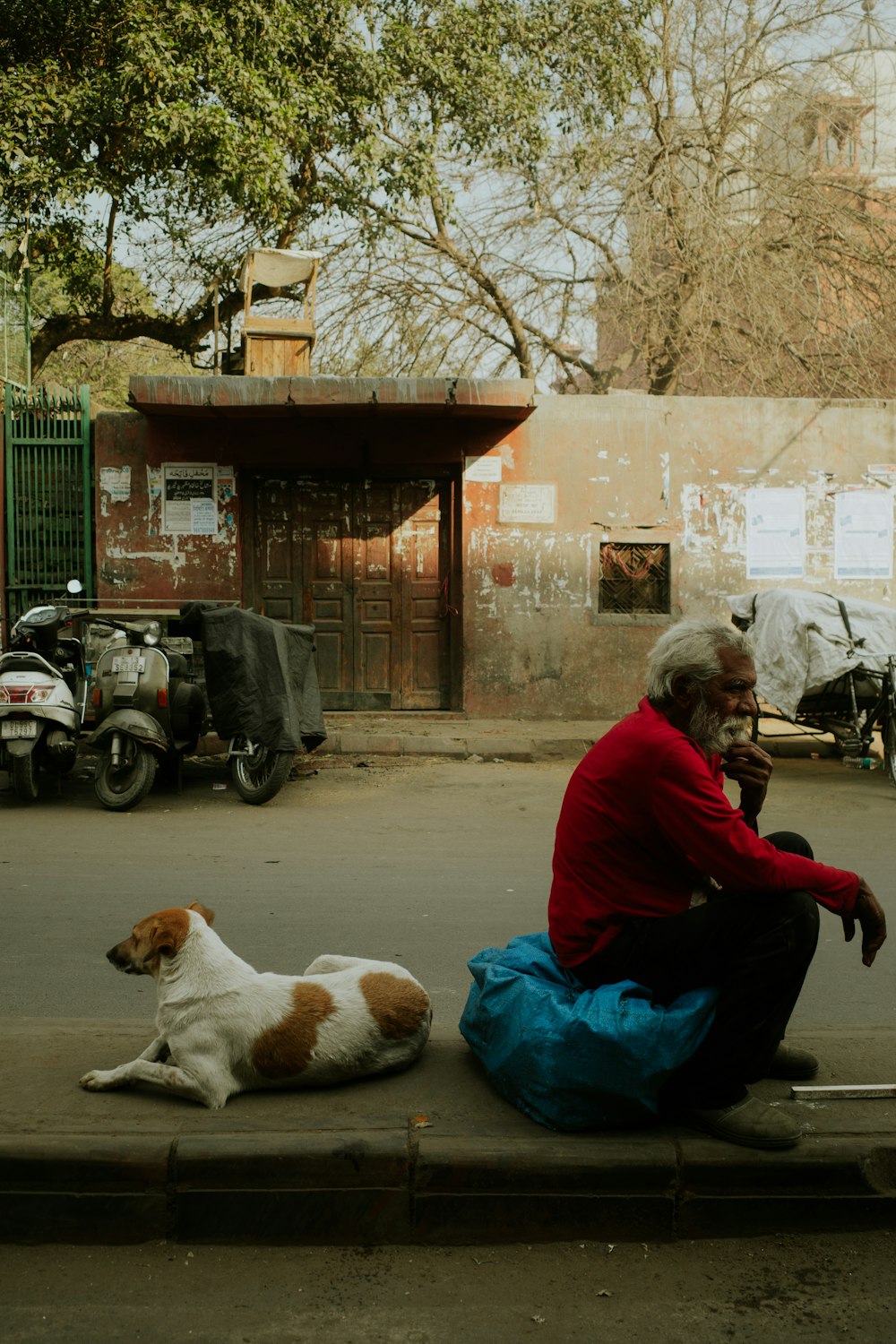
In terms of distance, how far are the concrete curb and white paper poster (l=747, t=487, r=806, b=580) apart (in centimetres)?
1046

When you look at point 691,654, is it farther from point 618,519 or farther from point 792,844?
point 618,519

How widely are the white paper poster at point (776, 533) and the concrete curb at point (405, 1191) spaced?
34.3 ft

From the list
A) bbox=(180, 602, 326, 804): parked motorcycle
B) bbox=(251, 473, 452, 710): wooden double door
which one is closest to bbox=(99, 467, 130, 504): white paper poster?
bbox=(251, 473, 452, 710): wooden double door

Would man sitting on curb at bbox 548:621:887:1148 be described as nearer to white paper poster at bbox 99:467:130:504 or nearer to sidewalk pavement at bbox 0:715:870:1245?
sidewalk pavement at bbox 0:715:870:1245

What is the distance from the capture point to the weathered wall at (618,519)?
41.2ft

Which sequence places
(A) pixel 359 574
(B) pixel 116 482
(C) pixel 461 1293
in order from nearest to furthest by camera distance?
1. (C) pixel 461 1293
2. (B) pixel 116 482
3. (A) pixel 359 574

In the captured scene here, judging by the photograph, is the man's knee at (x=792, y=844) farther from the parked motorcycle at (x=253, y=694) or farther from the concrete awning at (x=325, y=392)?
the concrete awning at (x=325, y=392)

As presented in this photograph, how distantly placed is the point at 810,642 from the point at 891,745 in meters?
1.00

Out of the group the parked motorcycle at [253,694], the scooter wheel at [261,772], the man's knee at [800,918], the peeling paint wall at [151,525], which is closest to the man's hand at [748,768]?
the man's knee at [800,918]

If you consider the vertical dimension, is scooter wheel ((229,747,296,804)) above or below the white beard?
below

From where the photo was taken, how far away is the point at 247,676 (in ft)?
27.5

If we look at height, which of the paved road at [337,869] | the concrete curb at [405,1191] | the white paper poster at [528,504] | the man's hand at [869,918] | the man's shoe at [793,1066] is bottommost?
the paved road at [337,869]

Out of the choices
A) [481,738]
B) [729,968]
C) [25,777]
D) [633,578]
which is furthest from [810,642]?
[729,968]

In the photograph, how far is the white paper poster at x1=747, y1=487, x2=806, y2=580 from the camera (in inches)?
502
